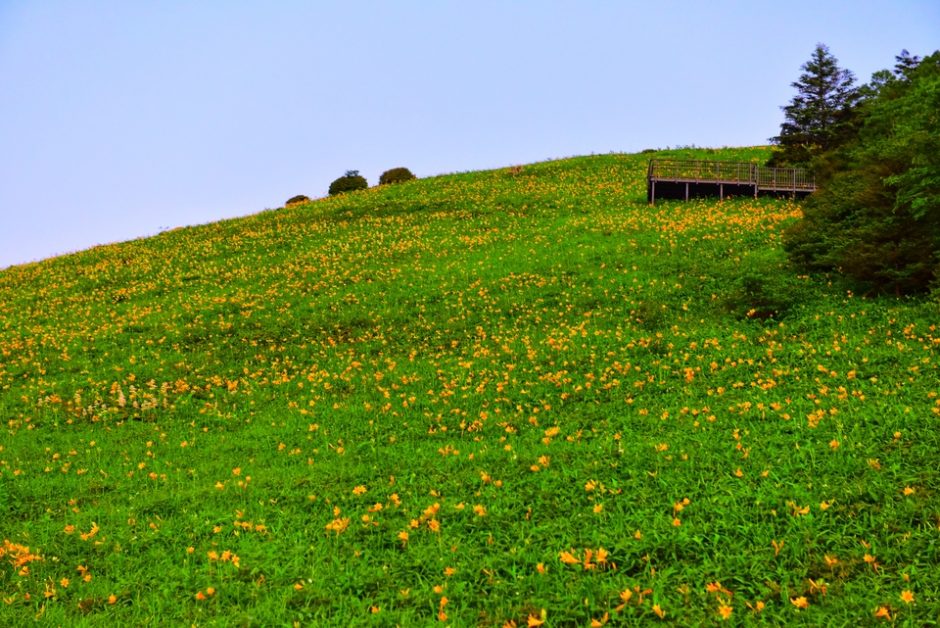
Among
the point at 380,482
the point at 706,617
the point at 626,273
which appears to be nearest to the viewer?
the point at 706,617

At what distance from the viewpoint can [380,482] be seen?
340 inches

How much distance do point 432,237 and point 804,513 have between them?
23.1 metres

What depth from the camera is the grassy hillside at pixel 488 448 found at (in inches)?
231

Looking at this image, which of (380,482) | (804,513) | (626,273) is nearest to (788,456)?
(804,513)

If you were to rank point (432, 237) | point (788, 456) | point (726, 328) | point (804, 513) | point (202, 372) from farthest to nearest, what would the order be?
point (432, 237) < point (202, 372) < point (726, 328) < point (788, 456) < point (804, 513)

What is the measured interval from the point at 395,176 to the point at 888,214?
38323 mm

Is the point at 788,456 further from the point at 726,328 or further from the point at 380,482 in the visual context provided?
the point at 726,328

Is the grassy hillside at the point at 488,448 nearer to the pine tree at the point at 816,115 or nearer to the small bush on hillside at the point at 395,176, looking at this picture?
the pine tree at the point at 816,115

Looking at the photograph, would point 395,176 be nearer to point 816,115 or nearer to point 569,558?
point 816,115

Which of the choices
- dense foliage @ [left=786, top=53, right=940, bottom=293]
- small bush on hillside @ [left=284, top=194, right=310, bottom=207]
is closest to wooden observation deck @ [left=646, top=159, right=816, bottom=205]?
dense foliage @ [left=786, top=53, right=940, bottom=293]

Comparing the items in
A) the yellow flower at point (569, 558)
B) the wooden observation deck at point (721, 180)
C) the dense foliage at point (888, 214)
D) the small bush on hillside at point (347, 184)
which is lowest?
the yellow flower at point (569, 558)

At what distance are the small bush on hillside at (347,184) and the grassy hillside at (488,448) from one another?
26190 millimetres

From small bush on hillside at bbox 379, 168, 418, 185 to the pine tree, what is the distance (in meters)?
26.9

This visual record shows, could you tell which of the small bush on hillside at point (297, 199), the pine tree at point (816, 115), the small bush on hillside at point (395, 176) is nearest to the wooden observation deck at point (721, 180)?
the pine tree at point (816, 115)
